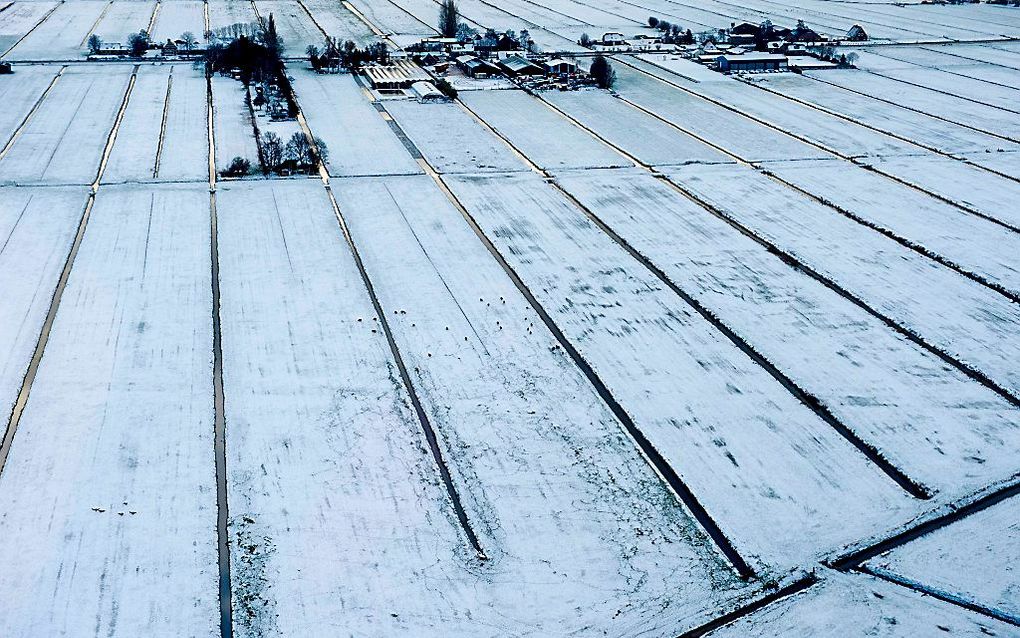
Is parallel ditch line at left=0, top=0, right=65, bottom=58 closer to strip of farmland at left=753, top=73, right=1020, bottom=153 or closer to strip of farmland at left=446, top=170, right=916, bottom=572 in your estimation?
strip of farmland at left=446, top=170, right=916, bottom=572

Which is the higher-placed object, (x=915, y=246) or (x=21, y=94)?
(x=21, y=94)

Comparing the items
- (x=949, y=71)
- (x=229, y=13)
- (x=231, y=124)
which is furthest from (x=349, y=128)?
(x=949, y=71)

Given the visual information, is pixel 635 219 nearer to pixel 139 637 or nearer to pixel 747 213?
pixel 747 213

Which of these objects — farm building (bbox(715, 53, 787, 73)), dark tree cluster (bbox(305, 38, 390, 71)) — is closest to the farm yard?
dark tree cluster (bbox(305, 38, 390, 71))

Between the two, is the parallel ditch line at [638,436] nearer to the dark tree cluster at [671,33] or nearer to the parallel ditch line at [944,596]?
the parallel ditch line at [944,596]

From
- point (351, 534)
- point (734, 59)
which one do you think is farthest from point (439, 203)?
point (734, 59)

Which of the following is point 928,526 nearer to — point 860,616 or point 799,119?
point 860,616

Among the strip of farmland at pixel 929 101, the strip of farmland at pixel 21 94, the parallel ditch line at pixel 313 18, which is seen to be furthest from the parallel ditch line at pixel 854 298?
the parallel ditch line at pixel 313 18
